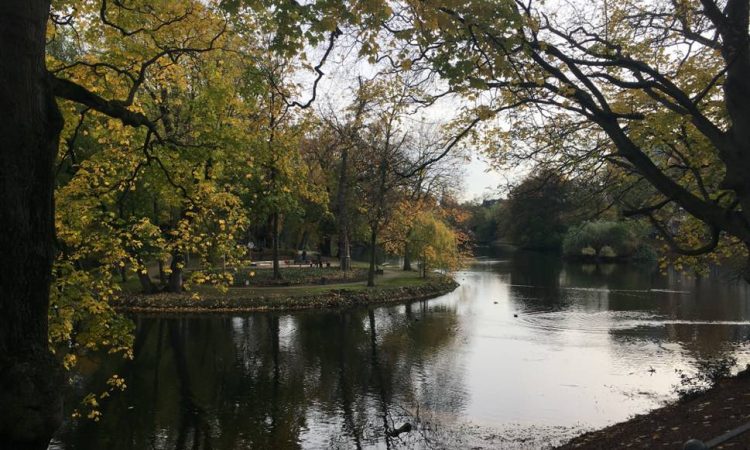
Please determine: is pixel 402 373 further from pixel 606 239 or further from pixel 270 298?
pixel 606 239

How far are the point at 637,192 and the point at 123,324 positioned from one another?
12892 mm

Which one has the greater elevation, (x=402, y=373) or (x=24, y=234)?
(x=24, y=234)

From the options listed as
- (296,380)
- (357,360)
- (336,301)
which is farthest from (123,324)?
(336,301)

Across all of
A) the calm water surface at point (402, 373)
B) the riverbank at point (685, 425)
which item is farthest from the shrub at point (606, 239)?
the riverbank at point (685, 425)

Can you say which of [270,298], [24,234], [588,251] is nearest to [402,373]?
[270,298]

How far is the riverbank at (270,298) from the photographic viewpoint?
25828 millimetres

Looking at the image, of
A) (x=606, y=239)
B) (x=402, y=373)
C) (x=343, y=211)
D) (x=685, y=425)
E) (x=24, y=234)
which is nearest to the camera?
(x=24, y=234)

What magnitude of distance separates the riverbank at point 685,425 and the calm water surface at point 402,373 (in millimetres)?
1519

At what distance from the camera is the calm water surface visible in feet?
37.1

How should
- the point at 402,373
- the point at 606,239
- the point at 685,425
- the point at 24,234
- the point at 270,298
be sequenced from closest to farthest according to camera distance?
the point at 24,234 → the point at 685,425 → the point at 402,373 → the point at 270,298 → the point at 606,239

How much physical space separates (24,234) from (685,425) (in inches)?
341

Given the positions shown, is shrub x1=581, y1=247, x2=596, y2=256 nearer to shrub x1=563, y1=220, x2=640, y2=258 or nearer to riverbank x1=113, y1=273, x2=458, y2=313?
shrub x1=563, y1=220, x2=640, y2=258

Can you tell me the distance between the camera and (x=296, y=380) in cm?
1497

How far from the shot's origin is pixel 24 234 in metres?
3.21
